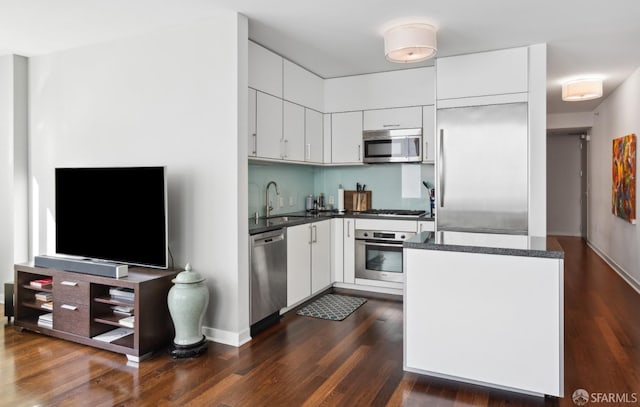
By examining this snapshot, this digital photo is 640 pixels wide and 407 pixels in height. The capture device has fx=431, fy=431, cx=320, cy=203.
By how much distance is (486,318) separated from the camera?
99.1 inches

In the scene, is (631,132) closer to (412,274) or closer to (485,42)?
(485,42)

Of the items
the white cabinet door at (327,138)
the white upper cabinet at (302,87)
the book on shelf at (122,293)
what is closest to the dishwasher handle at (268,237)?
the book on shelf at (122,293)

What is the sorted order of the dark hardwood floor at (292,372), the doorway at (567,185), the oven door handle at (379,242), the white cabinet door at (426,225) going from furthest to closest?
the doorway at (567,185)
the oven door handle at (379,242)
the white cabinet door at (426,225)
the dark hardwood floor at (292,372)

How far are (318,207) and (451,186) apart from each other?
183cm

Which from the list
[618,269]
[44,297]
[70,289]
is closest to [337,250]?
[70,289]

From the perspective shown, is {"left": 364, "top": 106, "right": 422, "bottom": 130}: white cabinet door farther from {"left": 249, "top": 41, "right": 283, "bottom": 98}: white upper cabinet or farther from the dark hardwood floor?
the dark hardwood floor

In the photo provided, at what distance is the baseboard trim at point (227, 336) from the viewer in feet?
10.9

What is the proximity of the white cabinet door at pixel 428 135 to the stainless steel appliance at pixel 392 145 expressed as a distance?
46 millimetres

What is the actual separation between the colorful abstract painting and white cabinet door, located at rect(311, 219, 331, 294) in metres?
3.65

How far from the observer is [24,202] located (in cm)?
442

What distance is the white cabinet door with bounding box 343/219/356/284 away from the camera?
484cm

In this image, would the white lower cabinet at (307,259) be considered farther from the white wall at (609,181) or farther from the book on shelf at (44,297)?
the white wall at (609,181)

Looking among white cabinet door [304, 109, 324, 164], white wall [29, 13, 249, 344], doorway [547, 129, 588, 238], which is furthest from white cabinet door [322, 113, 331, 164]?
doorway [547, 129, 588, 238]

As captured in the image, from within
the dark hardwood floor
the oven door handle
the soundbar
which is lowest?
the dark hardwood floor
